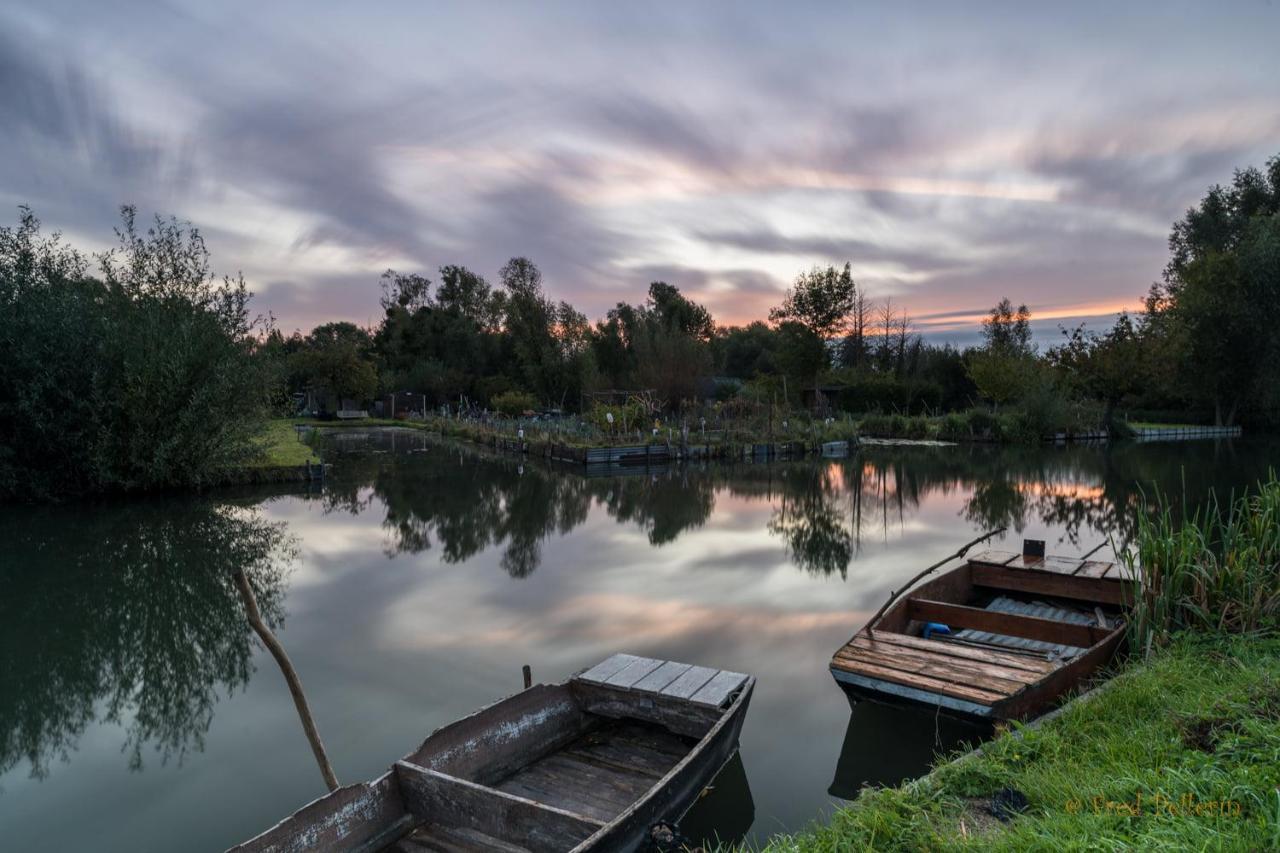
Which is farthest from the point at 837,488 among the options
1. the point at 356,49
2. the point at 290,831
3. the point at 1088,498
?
the point at 290,831

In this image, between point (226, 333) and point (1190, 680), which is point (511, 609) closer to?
point (1190, 680)

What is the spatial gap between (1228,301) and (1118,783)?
35.6 m

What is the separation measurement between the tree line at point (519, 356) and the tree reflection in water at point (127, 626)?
295cm

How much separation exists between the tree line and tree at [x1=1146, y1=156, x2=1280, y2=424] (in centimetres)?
10

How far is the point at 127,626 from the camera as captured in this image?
8344 mm

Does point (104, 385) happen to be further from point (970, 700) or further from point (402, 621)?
point (970, 700)

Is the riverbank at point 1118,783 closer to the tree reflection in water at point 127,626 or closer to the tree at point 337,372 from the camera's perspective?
the tree reflection in water at point 127,626

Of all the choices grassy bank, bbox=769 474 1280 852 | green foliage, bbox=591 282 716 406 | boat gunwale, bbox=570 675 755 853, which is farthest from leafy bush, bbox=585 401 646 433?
boat gunwale, bbox=570 675 755 853

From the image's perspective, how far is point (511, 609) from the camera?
8.85 metres

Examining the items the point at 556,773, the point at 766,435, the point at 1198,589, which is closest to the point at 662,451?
the point at 766,435

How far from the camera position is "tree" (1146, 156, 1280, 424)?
27859 millimetres

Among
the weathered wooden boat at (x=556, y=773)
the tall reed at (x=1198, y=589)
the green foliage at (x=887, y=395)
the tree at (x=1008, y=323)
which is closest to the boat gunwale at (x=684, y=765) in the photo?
the weathered wooden boat at (x=556, y=773)

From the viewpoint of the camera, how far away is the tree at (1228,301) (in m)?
27.9

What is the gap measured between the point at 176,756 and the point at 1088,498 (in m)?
17.8
